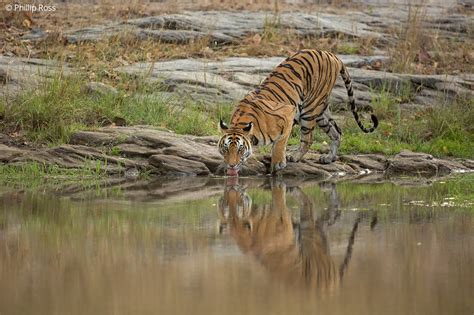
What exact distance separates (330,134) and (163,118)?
2.50 meters

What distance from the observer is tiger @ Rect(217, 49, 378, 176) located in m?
12.4

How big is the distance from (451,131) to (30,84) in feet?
19.8

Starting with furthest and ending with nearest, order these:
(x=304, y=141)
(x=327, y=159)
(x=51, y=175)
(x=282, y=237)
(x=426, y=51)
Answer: (x=426, y=51)
(x=327, y=159)
(x=304, y=141)
(x=51, y=175)
(x=282, y=237)

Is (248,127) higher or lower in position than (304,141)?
higher

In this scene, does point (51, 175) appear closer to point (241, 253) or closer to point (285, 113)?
point (285, 113)

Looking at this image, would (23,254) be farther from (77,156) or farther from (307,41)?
(307,41)

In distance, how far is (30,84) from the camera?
14969 millimetres

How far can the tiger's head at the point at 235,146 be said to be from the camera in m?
12.2

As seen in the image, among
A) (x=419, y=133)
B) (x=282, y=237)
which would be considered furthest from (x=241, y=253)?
(x=419, y=133)

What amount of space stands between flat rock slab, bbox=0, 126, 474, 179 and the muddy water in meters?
1.77

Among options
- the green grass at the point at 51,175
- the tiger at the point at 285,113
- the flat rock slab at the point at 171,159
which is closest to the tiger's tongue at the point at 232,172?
the tiger at the point at 285,113

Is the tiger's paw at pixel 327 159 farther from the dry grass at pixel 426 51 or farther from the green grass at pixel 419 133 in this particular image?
the dry grass at pixel 426 51

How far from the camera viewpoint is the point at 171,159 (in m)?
13.2

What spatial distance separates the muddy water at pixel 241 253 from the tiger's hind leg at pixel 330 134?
2.34 meters
